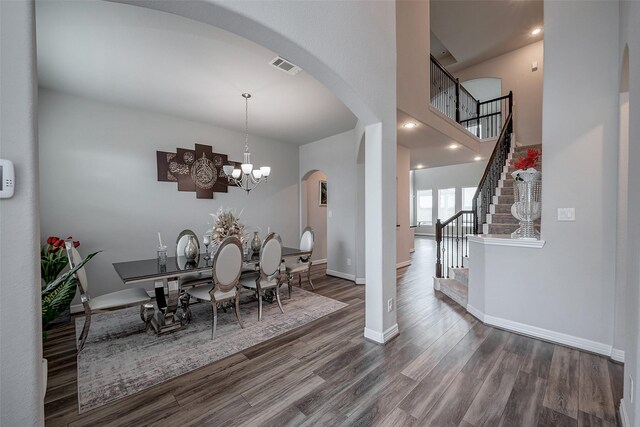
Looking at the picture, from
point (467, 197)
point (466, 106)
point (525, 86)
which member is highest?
point (525, 86)

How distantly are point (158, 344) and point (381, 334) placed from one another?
2.30 meters

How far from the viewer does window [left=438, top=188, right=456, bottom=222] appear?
11977mm

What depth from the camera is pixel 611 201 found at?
90.0 inches

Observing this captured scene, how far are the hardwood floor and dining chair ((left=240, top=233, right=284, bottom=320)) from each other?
77cm

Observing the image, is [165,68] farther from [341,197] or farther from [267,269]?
[341,197]

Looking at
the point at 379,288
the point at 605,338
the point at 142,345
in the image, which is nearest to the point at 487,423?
the point at 379,288

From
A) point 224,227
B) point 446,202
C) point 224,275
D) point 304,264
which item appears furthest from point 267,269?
point 446,202

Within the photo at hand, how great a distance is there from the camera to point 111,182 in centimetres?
382

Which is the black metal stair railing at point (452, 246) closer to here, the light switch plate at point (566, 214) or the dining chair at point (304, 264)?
the light switch plate at point (566, 214)

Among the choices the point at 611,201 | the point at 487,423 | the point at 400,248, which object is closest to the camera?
the point at 487,423

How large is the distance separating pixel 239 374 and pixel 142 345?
125cm

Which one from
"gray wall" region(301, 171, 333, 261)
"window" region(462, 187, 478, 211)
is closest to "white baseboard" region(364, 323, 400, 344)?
"gray wall" region(301, 171, 333, 261)

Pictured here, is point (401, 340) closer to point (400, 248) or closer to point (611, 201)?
point (611, 201)

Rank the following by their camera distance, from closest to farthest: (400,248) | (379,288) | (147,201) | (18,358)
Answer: (18,358), (379,288), (147,201), (400,248)
